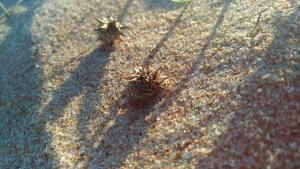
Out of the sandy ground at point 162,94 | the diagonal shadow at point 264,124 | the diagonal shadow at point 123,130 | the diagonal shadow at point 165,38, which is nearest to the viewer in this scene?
the diagonal shadow at point 264,124

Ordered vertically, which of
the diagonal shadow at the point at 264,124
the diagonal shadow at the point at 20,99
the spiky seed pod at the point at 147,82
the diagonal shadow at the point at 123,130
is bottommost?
the diagonal shadow at the point at 20,99

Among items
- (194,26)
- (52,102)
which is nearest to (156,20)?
(194,26)

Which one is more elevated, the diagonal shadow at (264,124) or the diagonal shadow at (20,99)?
the diagonal shadow at (264,124)

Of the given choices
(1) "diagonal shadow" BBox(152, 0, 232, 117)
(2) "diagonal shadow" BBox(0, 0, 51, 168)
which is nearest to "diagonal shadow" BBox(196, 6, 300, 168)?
(1) "diagonal shadow" BBox(152, 0, 232, 117)

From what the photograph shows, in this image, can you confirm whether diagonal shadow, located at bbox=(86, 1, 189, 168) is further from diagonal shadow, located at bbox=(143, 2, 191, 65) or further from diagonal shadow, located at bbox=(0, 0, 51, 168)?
diagonal shadow, located at bbox=(0, 0, 51, 168)

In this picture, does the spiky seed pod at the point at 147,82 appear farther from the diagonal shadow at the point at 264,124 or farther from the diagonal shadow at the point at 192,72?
the diagonal shadow at the point at 264,124

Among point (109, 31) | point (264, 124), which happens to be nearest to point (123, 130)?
point (264, 124)

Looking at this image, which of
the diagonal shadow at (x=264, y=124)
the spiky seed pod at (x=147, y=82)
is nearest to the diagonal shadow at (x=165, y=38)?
the spiky seed pod at (x=147, y=82)

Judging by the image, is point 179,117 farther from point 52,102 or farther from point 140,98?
point 52,102
